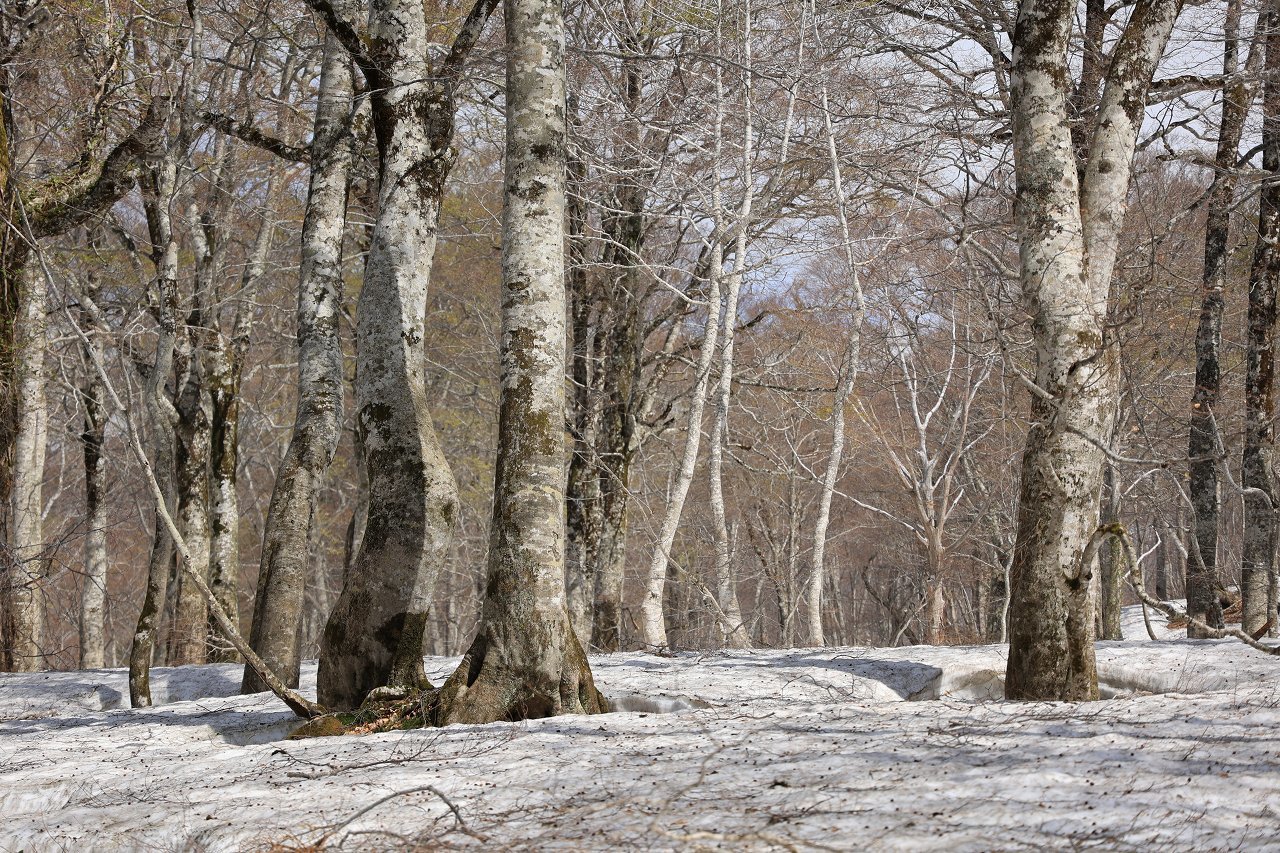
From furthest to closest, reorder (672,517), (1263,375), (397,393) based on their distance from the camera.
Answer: (1263,375), (672,517), (397,393)

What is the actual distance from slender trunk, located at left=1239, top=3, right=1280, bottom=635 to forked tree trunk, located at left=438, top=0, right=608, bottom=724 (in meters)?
7.77

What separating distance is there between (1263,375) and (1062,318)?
20.0 ft

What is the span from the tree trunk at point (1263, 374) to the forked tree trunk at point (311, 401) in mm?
8878

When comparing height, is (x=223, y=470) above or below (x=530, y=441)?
above

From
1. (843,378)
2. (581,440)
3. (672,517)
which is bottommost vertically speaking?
(672,517)

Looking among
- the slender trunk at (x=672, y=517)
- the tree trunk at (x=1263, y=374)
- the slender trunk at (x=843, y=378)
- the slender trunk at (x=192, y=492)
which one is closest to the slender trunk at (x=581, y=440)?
the slender trunk at (x=672, y=517)

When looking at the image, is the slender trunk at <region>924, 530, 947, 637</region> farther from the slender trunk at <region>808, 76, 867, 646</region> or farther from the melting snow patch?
the melting snow patch

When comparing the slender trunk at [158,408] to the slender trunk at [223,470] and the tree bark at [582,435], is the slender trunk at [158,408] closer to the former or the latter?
the slender trunk at [223,470]

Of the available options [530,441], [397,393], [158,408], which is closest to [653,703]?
[530,441]

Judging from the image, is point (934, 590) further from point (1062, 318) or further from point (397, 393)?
point (397, 393)

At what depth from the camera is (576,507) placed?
1273 cm

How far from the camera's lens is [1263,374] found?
34.3ft

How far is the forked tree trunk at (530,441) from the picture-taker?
18.0ft

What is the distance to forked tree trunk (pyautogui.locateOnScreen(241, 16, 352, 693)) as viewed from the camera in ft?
25.4
